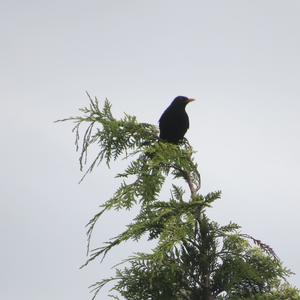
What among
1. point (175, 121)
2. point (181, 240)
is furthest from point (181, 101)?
point (181, 240)

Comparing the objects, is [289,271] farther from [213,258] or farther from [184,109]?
[184,109]

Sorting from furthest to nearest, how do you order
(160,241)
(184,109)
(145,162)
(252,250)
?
(184,109)
(252,250)
(145,162)
(160,241)

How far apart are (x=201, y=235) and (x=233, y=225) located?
434 millimetres

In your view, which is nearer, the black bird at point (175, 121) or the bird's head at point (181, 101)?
the black bird at point (175, 121)

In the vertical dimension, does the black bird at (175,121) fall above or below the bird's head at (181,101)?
below

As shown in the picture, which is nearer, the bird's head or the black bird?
the black bird

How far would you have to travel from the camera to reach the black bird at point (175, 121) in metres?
7.97

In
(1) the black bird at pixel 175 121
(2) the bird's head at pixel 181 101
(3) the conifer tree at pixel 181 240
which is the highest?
(2) the bird's head at pixel 181 101

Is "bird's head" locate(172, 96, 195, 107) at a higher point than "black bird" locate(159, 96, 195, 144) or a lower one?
higher

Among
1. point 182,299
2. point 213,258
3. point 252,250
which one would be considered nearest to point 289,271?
point 252,250

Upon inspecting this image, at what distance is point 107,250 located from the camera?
207 inches

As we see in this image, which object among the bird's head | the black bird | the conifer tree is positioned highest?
the bird's head

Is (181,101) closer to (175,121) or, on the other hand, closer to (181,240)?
(175,121)

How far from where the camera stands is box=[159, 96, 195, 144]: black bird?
26.2 feet
